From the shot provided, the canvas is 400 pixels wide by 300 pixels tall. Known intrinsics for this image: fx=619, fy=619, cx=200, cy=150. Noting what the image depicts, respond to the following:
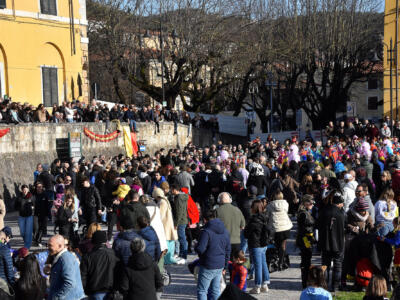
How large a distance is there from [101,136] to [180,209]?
1481 cm

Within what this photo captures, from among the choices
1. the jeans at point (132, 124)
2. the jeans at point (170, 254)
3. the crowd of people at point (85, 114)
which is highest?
the crowd of people at point (85, 114)

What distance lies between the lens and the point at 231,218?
32.8ft

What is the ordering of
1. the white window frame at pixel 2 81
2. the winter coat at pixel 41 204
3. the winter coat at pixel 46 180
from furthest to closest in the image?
the white window frame at pixel 2 81
the winter coat at pixel 46 180
the winter coat at pixel 41 204

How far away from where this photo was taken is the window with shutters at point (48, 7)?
27642 millimetres

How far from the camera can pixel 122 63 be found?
121 feet

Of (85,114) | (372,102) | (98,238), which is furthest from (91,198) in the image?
(372,102)

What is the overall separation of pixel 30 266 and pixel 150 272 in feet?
4.39

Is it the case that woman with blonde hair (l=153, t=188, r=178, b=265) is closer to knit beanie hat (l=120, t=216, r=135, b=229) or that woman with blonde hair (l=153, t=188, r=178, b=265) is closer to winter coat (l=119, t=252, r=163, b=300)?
knit beanie hat (l=120, t=216, r=135, b=229)

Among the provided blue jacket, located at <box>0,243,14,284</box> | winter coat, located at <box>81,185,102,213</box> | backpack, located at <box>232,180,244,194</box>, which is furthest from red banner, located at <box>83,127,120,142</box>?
blue jacket, located at <box>0,243,14,284</box>

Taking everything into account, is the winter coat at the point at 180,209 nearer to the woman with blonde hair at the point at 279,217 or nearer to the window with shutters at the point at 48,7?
the woman with blonde hair at the point at 279,217

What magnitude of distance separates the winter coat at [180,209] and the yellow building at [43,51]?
17.4m

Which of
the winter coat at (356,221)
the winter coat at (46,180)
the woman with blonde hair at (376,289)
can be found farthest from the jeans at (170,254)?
the winter coat at (46,180)

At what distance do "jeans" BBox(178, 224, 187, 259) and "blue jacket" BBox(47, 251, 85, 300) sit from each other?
499 centimetres

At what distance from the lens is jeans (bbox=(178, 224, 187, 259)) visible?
1183 cm
